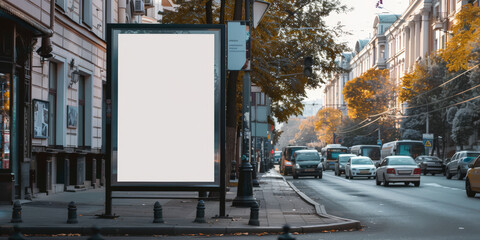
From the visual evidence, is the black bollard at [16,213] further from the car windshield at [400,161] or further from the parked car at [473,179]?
the car windshield at [400,161]

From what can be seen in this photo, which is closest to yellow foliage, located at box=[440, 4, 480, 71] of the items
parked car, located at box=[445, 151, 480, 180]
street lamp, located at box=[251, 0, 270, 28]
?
parked car, located at box=[445, 151, 480, 180]

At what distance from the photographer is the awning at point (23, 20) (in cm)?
1558

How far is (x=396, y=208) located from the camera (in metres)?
19.2

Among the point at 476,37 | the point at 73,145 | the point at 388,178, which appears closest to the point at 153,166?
the point at 73,145

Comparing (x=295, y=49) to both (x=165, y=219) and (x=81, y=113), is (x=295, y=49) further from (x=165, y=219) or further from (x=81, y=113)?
(x=165, y=219)

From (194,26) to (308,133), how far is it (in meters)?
177

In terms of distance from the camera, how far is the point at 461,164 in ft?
140

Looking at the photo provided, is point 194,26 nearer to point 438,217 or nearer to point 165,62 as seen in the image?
point 165,62

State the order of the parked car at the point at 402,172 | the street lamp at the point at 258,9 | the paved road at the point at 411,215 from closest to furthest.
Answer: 1. the paved road at the point at 411,215
2. the street lamp at the point at 258,9
3. the parked car at the point at 402,172

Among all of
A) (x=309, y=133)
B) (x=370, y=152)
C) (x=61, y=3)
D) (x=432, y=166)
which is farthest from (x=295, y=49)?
(x=309, y=133)

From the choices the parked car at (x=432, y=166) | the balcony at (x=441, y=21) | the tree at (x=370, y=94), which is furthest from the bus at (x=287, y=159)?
the tree at (x=370, y=94)

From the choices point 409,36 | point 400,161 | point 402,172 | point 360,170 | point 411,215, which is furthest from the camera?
point 409,36

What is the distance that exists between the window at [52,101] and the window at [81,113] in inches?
112

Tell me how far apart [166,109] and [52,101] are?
951cm
